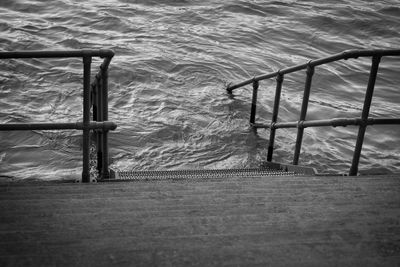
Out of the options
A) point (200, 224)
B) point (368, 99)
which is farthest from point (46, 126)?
point (368, 99)

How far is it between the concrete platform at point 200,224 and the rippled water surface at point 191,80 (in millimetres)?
3104

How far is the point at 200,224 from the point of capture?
9.71 feet

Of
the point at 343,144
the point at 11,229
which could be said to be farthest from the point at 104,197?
the point at 343,144

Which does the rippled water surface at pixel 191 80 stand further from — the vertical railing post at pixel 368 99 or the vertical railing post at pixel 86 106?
the vertical railing post at pixel 368 99

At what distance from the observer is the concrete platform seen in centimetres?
260

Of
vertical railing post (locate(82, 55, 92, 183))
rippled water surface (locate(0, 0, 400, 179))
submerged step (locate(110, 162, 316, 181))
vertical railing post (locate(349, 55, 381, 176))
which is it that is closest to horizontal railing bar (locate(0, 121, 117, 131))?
vertical railing post (locate(82, 55, 92, 183))

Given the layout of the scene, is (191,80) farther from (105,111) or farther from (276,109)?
(105,111)

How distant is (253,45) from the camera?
12148 mm

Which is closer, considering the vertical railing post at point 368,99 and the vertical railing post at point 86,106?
the vertical railing post at point 86,106

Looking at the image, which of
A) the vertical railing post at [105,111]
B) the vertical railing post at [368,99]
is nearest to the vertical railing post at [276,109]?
the vertical railing post at [368,99]

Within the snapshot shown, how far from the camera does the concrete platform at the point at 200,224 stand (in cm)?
260

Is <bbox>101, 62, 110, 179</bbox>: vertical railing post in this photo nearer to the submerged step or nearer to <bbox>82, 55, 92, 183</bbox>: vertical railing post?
<bbox>82, 55, 92, 183</bbox>: vertical railing post

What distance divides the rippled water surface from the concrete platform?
3104 millimetres

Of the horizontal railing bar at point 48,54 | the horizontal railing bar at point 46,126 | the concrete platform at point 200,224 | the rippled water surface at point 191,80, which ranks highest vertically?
the horizontal railing bar at point 48,54
